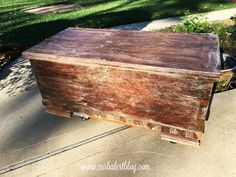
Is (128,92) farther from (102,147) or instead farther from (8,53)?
(8,53)

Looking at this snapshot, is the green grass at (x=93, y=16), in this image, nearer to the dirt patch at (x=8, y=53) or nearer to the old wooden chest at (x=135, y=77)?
the dirt patch at (x=8, y=53)

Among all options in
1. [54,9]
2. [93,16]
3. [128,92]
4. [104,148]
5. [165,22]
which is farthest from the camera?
[54,9]

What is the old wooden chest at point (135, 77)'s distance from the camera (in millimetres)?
2822

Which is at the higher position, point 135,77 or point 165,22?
point 135,77

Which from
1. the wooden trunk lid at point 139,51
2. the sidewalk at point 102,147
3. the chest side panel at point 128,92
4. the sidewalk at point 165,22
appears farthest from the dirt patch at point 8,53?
the sidewalk at point 165,22

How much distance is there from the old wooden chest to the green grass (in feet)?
11.4

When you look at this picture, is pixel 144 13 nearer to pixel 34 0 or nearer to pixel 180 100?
pixel 180 100

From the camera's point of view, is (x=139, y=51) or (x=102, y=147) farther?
(x=102, y=147)

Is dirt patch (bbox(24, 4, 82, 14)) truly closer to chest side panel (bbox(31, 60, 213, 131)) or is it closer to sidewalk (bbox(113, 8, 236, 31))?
sidewalk (bbox(113, 8, 236, 31))

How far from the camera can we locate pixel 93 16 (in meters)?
8.65

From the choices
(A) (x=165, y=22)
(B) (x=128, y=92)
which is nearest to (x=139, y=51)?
(B) (x=128, y=92)

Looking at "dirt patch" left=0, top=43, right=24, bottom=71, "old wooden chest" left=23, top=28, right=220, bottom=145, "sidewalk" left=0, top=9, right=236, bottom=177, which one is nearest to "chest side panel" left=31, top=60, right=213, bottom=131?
"old wooden chest" left=23, top=28, right=220, bottom=145

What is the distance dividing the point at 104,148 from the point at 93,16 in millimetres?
6197

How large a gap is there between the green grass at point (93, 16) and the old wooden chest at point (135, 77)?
3485mm
